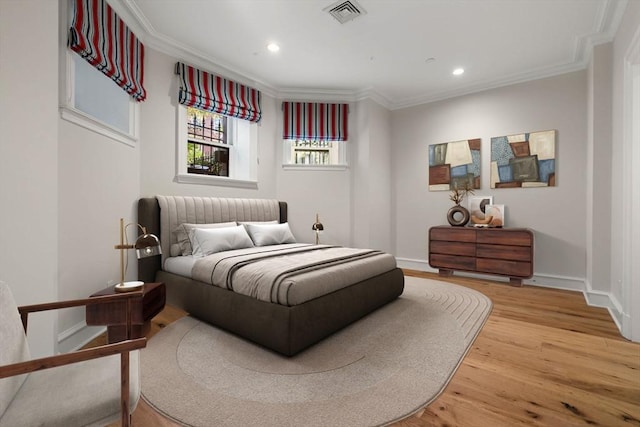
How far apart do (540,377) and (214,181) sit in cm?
392

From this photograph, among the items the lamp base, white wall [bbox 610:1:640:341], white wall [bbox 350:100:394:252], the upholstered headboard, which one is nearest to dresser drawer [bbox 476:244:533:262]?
white wall [bbox 610:1:640:341]

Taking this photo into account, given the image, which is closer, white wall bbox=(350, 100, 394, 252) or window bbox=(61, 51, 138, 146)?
window bbox=(61, 51, 138, 146)

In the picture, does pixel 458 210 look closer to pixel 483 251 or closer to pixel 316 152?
pixel 483 251

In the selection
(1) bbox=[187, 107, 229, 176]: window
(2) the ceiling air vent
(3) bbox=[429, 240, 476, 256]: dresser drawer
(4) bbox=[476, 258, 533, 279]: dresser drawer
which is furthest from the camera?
(3) bbox=[429, 240, 476, 256]: dresser drawer

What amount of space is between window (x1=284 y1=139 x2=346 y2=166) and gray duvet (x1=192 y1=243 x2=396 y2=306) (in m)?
2.39

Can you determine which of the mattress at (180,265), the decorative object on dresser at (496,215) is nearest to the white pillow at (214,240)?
the mattress at (180,265)

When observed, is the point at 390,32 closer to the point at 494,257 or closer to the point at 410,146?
the point at 410,146

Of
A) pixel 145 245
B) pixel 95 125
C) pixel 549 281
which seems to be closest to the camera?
pixel 145 245

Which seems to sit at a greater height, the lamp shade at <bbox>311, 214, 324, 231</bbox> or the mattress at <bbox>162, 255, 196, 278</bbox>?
the lamp shade at <bbox>311, 214, 324, 231</bbox>

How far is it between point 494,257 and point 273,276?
338cm

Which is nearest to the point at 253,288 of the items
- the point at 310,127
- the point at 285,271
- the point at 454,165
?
the point at 285,271

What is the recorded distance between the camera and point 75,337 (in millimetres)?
2252

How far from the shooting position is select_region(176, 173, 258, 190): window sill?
3744 mm

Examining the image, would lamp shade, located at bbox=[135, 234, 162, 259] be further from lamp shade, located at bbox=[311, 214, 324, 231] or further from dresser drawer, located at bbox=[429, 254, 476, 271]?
dresser drawer, located at bbox=[429, 254, 476, 271]
